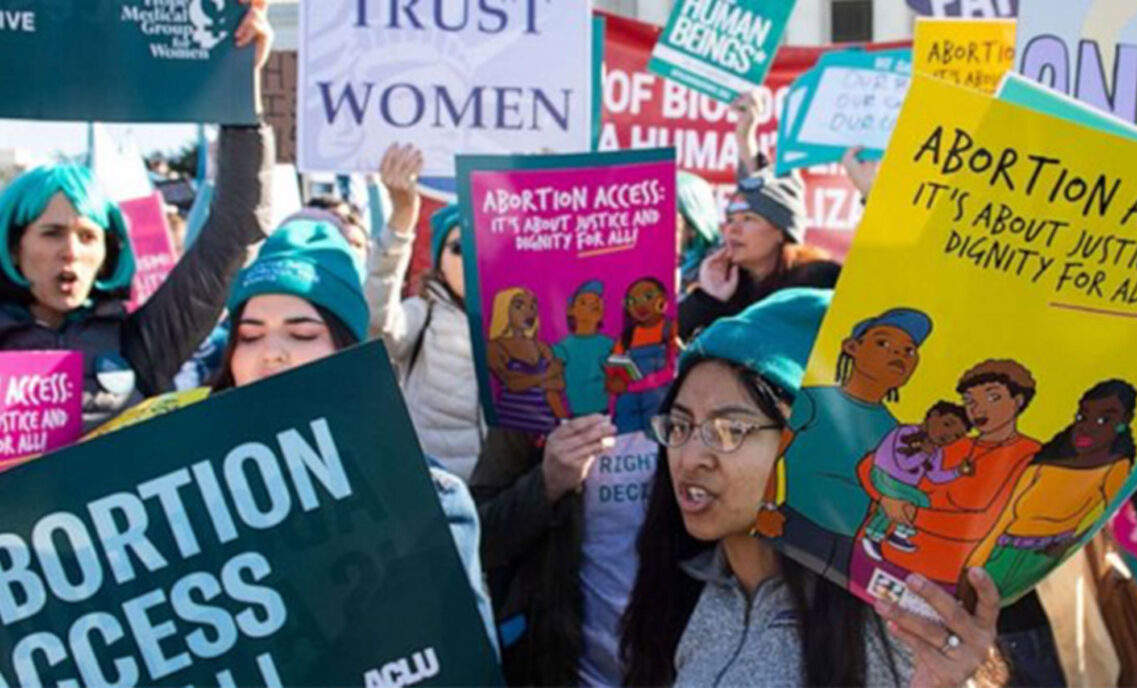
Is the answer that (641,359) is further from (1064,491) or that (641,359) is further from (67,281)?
(1064,491)

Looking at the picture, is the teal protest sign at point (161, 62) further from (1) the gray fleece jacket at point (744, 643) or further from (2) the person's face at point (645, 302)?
(1) the gray fleece jacket at point (744, 643)

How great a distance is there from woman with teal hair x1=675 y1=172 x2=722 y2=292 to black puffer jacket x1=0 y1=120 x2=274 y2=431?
2.16 m

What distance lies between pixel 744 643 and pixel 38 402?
57.2 inches

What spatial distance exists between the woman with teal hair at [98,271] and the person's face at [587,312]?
76 centimetres

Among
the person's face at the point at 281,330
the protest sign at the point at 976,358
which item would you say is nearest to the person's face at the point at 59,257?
the person's face at the point at 281,330

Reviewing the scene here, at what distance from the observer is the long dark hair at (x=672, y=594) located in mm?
2344

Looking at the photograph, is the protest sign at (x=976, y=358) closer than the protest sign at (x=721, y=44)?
Yes

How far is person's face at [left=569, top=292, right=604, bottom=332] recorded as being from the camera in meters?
3.52

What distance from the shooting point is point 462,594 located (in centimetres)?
217

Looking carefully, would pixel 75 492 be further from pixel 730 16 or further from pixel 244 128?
pixel 730 16

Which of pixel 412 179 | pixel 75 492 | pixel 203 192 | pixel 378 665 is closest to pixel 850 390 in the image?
pixel 378 665

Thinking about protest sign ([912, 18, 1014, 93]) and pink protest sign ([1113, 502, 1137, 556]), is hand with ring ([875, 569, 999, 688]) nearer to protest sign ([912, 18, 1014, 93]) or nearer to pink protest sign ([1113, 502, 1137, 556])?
pink protest sign ([1113, 502, 1137, 556])

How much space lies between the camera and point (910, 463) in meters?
2.01

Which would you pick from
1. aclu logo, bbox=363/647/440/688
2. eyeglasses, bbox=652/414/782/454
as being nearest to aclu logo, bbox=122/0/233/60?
eyeglasses, bbox=652/414/782/454
